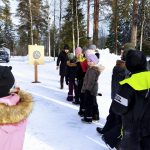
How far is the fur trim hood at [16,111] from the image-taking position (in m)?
3.24

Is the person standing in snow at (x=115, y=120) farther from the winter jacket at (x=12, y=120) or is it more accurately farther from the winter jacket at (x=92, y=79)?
Result: the winter jacket at (x=12, y=120)

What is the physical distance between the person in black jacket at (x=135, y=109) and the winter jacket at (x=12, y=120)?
2.95ft

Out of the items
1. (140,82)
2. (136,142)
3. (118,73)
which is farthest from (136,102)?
(118,73)

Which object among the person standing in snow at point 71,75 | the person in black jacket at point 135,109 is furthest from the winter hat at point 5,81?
the person standing in snow at point 71,75

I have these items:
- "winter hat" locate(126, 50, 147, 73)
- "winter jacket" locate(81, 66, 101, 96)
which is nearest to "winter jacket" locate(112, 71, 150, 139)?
"winter hat" locate(126, 50, 147, 73)

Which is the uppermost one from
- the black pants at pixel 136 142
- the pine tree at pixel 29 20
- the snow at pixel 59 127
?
the pine tree at pixel 29 20

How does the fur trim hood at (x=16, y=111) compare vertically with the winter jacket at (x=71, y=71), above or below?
Result: above

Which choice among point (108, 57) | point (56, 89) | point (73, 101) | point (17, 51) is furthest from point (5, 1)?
point (17, 51)

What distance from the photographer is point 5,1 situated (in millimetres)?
34344

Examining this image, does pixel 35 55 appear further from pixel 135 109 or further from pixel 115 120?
pixel 135 109

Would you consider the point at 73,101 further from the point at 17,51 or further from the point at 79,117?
the point at 17,51

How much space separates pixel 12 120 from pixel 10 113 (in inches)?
2.6

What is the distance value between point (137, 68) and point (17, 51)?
8277 centimetres

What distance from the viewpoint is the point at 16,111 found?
3.32 m
